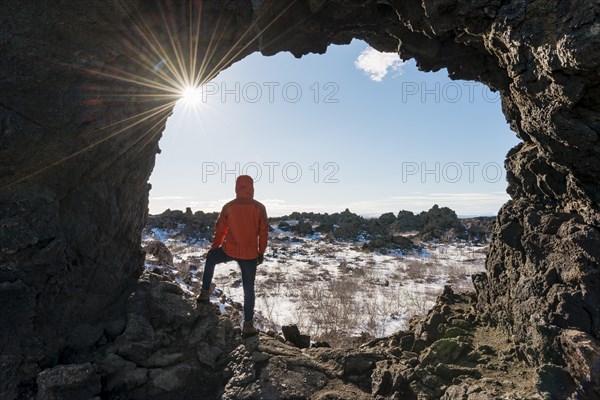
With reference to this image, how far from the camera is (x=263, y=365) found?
4410mm

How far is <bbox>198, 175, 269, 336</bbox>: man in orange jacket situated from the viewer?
204 inches

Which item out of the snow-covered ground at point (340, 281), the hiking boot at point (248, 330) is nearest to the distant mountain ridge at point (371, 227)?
the snow-covered ground at point (340, 281)

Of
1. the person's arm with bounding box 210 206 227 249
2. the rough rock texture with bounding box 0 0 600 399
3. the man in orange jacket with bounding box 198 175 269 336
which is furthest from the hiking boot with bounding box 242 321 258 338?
the person's arm with bounding box 210 206 227 249

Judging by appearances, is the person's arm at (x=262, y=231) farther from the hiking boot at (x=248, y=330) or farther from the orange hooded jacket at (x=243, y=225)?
the hiking boot at (x=248, y=330)

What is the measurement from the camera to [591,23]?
2850 mm

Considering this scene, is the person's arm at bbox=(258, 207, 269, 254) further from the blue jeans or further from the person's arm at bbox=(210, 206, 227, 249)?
the person's arm at bbox=(210, 206, 227, 249)

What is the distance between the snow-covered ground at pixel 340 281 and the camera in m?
8.50

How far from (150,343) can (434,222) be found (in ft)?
92.0

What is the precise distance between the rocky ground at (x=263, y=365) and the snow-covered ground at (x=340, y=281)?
2691mm

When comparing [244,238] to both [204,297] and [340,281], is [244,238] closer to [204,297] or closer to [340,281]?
[204,297]

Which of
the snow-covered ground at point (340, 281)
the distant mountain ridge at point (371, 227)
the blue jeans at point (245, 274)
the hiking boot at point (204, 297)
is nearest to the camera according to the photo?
the blue jeans at point (245, 274)

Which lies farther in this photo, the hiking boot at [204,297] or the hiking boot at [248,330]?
the hiking boot at [204,297]

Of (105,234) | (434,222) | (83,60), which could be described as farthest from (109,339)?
(434,222)

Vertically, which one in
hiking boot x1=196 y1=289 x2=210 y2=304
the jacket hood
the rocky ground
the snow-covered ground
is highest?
the jacket hood
